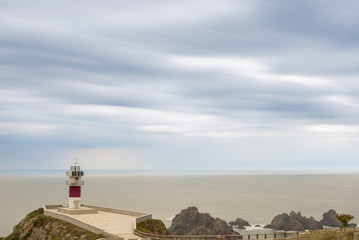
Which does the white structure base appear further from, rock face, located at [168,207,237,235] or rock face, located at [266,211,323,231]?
rock face, located at [266,211,323,231]

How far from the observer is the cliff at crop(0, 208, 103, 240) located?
158ft

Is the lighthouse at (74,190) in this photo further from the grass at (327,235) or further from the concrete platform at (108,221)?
the grass at (327,235)

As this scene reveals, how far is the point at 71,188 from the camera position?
63.7 m

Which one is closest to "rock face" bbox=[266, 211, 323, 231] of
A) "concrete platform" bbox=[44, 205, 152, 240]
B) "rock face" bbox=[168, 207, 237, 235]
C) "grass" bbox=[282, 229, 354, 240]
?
"rock face" bbox=[168, 207, 237, 235]

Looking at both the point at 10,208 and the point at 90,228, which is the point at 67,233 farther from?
the point at 10,208

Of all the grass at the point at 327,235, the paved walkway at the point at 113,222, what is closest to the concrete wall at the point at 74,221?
the paved walkway at the point at 113,222

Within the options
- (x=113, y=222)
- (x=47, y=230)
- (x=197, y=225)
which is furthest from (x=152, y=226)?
(x=197, y=225)

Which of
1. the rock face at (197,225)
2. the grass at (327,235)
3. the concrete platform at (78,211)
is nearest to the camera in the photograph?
the grass at (327,235)

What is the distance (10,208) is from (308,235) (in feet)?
443

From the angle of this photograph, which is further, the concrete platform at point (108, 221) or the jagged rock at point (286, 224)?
the jagged rock at point (286, 224)

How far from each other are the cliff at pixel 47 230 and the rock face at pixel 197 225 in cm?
3569

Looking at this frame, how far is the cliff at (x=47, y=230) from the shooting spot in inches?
1891

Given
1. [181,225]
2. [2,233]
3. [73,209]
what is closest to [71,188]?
[73,209]

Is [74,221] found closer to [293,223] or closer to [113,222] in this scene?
[113,222]
